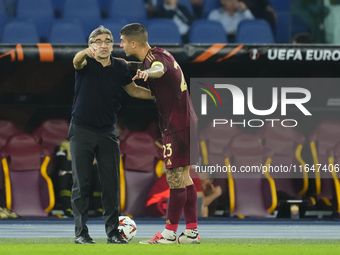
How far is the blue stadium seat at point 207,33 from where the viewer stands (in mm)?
8000

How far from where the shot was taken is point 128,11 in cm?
852

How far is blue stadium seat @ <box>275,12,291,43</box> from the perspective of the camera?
27.8ft

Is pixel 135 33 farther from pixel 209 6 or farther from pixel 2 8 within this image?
pixel 2 8

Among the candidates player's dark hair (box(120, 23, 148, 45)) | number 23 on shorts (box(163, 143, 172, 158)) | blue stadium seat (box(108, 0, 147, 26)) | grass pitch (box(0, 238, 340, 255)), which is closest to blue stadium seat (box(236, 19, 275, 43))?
blue stadium seat (box(108, 0, 147, 26))

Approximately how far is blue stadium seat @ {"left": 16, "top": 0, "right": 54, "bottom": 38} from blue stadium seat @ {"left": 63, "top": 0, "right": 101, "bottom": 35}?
0.24 m

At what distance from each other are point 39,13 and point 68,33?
983 mm

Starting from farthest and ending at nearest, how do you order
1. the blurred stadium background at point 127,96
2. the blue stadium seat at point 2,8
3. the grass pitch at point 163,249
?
the blue stadium seat at point 2,8
the blurred stadium background at point 127,96
the grass pitch at point 163,249

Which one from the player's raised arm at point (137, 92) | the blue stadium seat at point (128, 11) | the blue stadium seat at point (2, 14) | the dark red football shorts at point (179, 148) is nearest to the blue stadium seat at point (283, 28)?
the blue stadium seat at point (128, 11)

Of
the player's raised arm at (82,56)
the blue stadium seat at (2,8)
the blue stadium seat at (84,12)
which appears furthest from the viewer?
the blue stadium seat at (2,8)

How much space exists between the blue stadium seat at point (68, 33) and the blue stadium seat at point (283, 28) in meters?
2.76

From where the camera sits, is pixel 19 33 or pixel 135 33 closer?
pixel 135 33

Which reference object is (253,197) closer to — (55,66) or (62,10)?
(55,66)

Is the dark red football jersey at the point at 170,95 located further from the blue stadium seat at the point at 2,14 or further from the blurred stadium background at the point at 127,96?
the blue stadium seat at the point at 2,14

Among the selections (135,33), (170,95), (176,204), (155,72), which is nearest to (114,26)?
(135,33)
